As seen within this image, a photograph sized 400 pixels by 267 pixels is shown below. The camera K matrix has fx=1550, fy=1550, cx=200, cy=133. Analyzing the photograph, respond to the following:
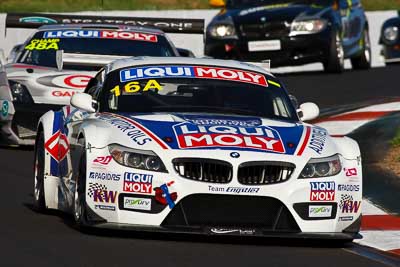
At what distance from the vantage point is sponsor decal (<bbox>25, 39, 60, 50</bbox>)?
16.5m

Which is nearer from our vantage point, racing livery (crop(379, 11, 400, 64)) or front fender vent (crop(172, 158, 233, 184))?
front fender vent (crop(172, 158, 233, 184))

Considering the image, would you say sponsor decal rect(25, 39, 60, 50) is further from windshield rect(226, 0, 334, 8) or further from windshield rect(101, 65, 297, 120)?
windshield rect(226, 0, 334, 8)

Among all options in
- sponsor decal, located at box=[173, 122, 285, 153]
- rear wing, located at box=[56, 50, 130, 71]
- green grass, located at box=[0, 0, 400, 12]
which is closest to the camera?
sponsor decal, located at box=[173, 122, 285, 153]

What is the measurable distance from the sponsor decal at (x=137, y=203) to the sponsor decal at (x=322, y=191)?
3.30ft

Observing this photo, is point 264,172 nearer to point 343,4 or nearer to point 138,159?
point 138,159

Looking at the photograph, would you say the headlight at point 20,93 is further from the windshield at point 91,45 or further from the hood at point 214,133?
the hood at point 214,133

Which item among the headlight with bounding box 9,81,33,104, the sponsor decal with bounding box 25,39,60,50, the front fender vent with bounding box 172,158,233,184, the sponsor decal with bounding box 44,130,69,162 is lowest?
the headlight with bounding box 9,81,33,104

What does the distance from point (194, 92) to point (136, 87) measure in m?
0.40

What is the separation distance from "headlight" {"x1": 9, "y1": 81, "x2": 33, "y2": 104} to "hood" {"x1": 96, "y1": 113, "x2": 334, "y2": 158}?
5.47 meters

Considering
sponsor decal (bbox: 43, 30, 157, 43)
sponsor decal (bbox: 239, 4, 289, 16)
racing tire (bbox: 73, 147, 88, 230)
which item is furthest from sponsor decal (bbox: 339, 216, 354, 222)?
sponsor decal (bbox: 239, 4, 289, 16)

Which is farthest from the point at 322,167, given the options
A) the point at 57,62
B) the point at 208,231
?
the point at 57,62

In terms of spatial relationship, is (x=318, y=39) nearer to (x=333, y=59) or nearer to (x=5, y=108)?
(x=333, y=59)

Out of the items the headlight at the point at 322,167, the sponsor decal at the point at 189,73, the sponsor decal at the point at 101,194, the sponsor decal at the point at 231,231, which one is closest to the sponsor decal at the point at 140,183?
the sponsor decal at the point at 101,194

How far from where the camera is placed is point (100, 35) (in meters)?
16.6
